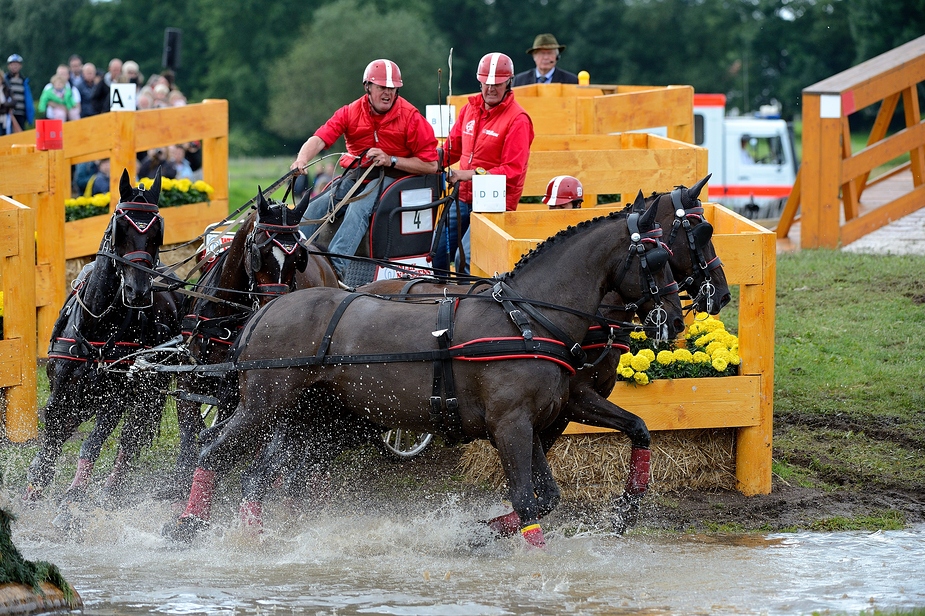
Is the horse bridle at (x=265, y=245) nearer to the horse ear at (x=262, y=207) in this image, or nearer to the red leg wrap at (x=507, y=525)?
the horse ear at (x=262, y=207)

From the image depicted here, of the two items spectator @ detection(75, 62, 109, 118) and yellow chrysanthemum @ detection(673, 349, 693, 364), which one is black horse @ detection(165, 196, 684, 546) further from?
spectator @ detection(75, 62, 109, 118)

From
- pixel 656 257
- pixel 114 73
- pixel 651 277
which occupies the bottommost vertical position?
pixel 651 277

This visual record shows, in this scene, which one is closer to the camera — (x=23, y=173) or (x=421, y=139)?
(x=421, y=139)

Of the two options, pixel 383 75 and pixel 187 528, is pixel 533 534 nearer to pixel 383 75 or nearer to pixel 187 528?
pixel 187 528

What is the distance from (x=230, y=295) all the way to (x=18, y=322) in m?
2.69

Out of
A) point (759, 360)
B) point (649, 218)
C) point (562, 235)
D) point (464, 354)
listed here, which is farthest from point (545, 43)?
point (464, 354)

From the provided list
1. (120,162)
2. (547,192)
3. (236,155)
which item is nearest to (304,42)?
(236,155)

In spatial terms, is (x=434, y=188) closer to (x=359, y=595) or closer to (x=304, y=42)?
(x=359, y=595)

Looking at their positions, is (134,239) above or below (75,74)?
below

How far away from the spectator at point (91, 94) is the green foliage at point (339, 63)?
36906 mm

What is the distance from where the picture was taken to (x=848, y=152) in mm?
14492

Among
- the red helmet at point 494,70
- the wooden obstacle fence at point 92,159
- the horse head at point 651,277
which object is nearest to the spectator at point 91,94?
the wooden obstacle fence at point 92,159

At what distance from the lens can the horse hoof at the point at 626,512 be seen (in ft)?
23.9

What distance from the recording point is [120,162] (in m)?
13.0
